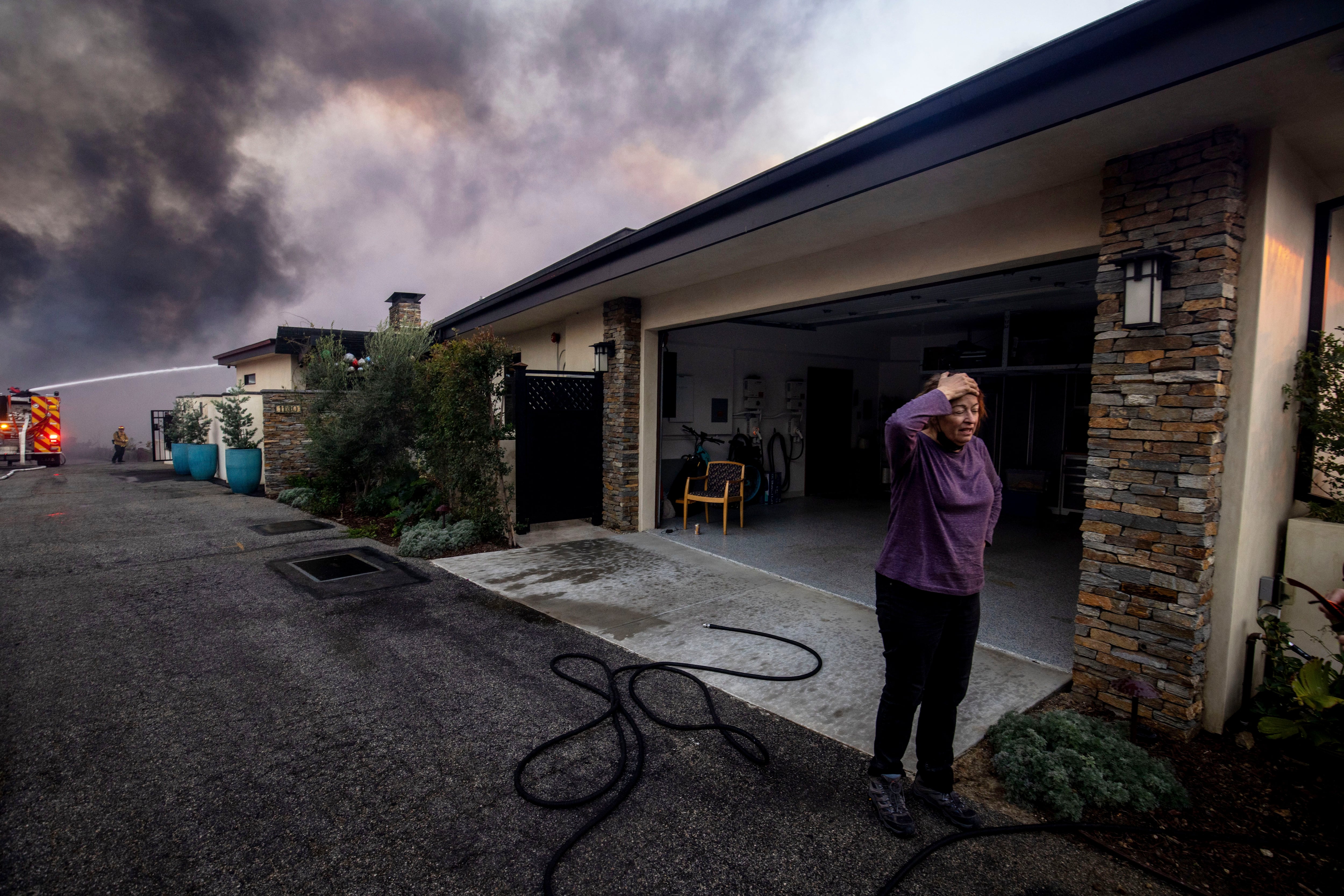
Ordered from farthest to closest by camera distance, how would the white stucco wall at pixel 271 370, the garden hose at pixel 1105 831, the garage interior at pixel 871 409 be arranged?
1. the white stucco wall at pixel 271 370
2. the garage interior at pixel 871 409
3. the garden hose at pixel 1105 831

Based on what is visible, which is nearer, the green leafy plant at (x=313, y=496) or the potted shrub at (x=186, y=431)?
the green leafy plant at (x=313, y=496)

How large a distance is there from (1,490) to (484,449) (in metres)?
10.7

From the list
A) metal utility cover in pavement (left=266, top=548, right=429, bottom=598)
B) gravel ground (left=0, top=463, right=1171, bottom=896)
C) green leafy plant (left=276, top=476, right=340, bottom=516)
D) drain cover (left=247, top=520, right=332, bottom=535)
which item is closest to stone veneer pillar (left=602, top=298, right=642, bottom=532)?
metal utility cover in pavement (left=266, top=548, right=429, bottom=598)

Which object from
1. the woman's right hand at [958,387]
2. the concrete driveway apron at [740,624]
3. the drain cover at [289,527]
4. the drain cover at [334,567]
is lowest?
the drain cover at [289,527]

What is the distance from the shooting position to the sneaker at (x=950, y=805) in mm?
2285

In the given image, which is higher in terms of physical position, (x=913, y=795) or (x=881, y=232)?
(x=881, y=232)

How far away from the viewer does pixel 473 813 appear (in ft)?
7.52

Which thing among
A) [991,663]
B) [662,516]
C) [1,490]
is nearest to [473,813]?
[991,663]

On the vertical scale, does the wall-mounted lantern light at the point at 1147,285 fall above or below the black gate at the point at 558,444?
above

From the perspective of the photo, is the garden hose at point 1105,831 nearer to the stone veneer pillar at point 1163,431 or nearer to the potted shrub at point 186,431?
the stone veneer pillar at point 1163,431

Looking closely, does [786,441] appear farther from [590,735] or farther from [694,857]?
[694,857]

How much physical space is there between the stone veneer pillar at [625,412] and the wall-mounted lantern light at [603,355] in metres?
0.03

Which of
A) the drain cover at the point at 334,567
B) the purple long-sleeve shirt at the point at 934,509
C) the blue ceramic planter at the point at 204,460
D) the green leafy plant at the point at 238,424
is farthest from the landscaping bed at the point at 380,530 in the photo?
the blue ceramic planter at the point at 204,460

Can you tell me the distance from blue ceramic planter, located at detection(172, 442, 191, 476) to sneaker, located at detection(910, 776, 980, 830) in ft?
50.5
